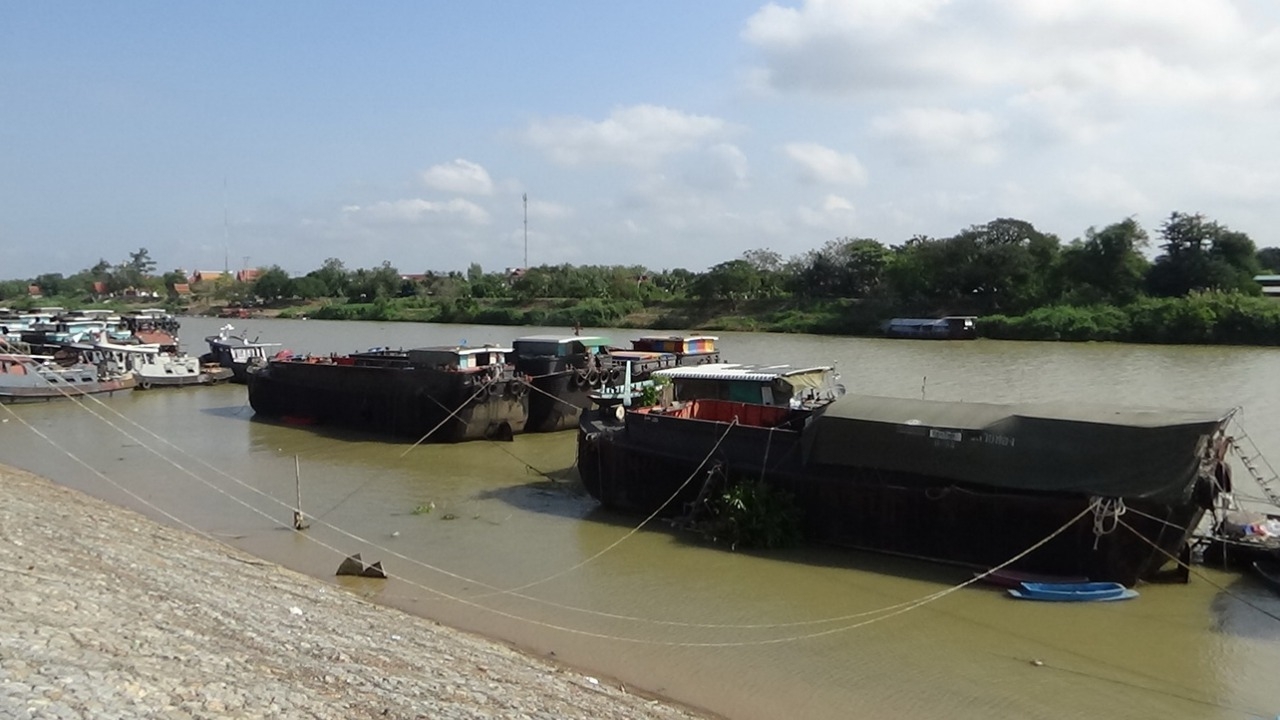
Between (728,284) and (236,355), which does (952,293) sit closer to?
(728,284)

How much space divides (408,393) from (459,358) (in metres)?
1.86

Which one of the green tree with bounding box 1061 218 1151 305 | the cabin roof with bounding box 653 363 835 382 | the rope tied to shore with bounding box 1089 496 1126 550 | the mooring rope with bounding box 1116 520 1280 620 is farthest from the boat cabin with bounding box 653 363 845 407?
the green tree with bounding box 1061 218 1151 305

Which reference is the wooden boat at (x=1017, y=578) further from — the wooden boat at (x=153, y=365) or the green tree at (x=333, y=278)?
the green tree at (x=333, y=278)

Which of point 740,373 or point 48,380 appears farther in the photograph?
point 48,380

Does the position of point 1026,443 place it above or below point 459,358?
below

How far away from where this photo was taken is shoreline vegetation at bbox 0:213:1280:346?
55.5m

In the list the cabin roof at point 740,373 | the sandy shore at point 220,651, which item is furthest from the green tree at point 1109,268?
the sandy shore at point 220,651

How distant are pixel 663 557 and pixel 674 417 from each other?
268 cm

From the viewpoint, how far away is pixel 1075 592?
1249 cm

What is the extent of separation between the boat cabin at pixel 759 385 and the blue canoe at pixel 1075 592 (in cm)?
482

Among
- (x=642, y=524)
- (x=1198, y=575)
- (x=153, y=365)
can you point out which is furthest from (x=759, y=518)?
(x=153, y=365)

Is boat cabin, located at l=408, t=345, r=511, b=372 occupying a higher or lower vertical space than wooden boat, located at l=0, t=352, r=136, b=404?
higher

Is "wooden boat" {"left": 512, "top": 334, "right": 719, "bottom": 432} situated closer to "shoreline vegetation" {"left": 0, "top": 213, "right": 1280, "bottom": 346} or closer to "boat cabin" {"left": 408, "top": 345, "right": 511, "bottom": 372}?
"boat cabin" {"left": 408, "top": 345, "right": 511, "bottom": 372}

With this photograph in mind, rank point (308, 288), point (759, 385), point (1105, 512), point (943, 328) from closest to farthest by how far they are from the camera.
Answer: point (1105, 512)
point (759, 385)
point (943, 328)
point (308, 288)
